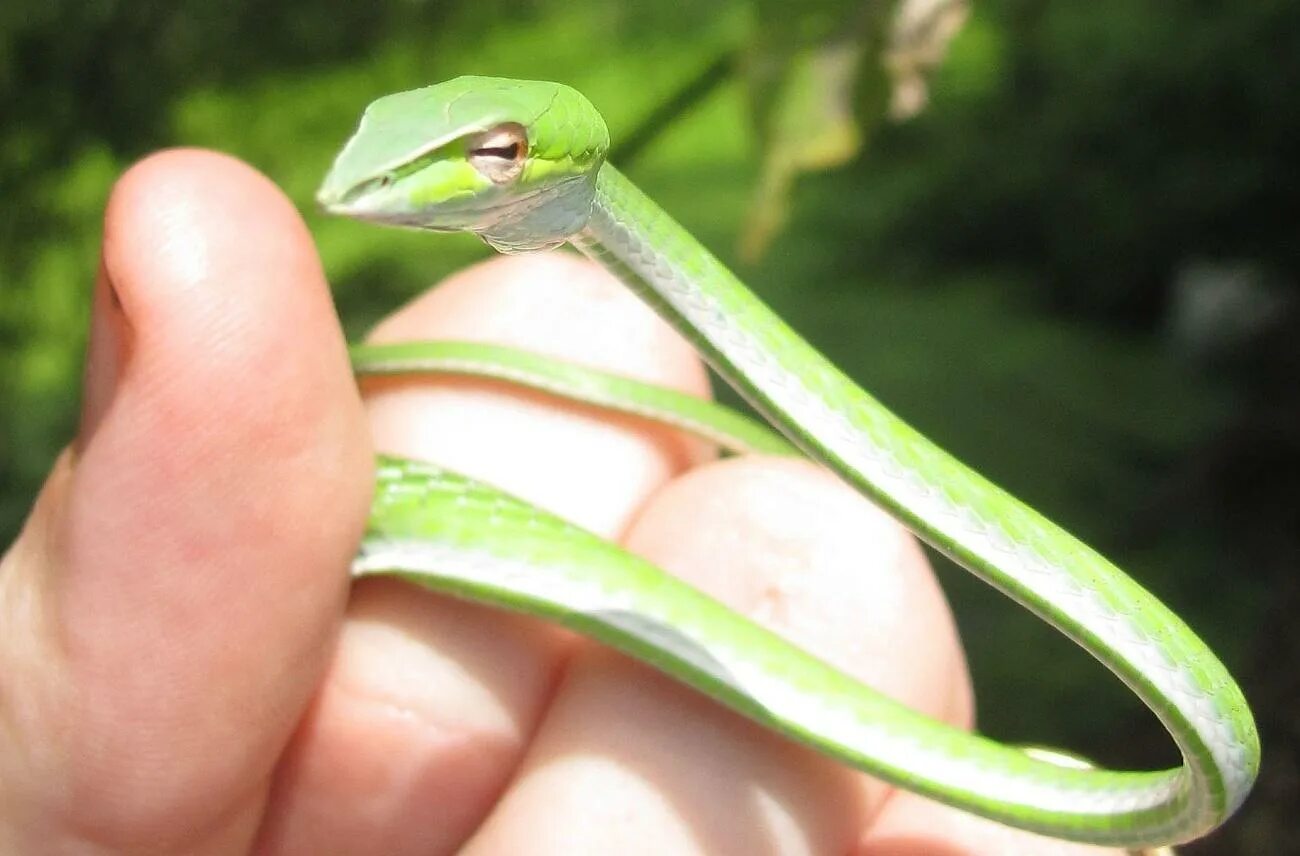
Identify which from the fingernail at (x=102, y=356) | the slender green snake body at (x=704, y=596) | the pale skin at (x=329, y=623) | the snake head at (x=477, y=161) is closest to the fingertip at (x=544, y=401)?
the pale skin at (x=329, y=623)

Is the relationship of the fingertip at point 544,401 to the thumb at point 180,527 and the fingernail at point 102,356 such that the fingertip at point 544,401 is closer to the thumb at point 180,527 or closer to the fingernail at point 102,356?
the thumb at point 180,527

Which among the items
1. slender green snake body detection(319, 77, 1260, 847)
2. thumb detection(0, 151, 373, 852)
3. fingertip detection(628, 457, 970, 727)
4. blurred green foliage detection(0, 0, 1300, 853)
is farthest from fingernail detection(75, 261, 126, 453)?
blurred green foliage detection(0, 0, 1300, 853)

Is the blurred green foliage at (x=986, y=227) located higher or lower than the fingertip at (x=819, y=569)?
lower

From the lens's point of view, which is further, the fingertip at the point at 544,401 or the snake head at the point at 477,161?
the fingertip at the point at 544,401

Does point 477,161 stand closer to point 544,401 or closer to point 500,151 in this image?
point 500,151

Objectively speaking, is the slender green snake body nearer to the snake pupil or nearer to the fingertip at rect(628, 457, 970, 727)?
the snake pupil

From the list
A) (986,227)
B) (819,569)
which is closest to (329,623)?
(819,569)
